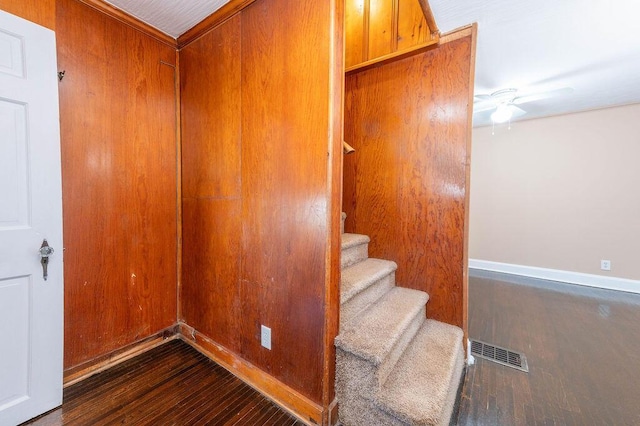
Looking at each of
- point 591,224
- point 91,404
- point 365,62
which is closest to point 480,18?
point 365,62

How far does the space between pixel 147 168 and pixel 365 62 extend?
2043 mm

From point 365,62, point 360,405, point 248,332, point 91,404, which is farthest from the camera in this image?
point 365,62

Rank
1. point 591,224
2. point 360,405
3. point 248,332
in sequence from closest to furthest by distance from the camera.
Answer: point 360,405 < point 248,332 < point 591,224

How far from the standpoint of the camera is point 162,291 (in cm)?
213

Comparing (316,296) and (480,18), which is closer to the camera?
(316,296)

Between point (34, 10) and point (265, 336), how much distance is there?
2.24m

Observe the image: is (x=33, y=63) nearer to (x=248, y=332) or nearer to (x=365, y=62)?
(x=248, y=332)

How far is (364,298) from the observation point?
1735mm

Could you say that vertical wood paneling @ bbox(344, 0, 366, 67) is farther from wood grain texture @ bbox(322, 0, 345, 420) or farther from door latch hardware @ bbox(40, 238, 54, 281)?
door latch hardware @ bbox(40, 238, 54, 281)

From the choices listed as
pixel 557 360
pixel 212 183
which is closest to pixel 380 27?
pixel 212 183

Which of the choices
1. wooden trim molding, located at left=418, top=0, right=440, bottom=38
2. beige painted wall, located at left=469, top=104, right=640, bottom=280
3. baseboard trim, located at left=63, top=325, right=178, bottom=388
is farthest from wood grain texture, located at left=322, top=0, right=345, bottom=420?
beige painted wall, located at left=469, top=104, right=640, bottom=280

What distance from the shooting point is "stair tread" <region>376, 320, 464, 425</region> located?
1.16m

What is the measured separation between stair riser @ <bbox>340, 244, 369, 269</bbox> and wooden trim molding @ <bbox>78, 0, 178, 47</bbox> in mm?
2274

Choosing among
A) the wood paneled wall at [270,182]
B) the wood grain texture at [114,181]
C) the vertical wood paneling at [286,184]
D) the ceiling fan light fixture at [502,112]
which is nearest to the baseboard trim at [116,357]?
the wood grain texture at [114,181]
